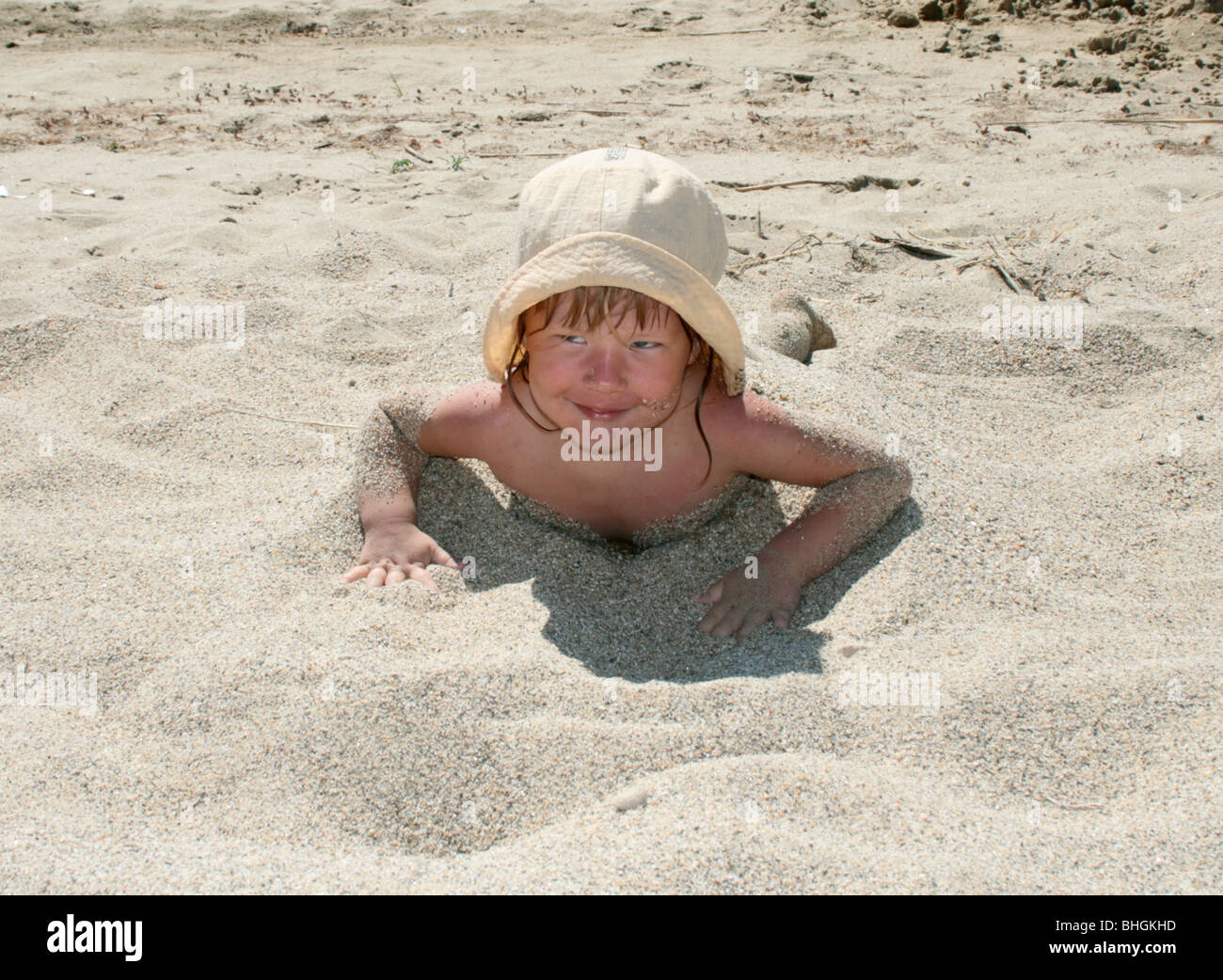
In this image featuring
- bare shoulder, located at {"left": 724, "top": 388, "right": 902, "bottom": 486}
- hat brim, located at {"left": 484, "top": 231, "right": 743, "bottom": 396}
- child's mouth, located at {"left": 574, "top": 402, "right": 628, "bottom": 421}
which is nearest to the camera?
hat brim, located at {"left": 484, "top": 231, "right": 743, "bottom": 396}

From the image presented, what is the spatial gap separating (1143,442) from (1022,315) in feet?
2.99

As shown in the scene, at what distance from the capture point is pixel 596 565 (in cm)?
245

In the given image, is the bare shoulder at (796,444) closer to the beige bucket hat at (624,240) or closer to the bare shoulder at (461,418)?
the beige bucket hat at (624,240)

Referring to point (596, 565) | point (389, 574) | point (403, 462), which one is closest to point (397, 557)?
point (389, 574)

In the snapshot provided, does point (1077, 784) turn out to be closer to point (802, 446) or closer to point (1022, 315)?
point (802, 446)

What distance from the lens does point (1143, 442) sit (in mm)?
2814

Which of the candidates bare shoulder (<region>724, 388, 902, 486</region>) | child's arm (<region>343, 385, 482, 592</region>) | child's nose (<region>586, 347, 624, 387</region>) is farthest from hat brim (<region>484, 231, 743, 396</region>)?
child's arm (<region>343, 385, 482, 592</region>)

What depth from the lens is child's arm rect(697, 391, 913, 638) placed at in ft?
7.75

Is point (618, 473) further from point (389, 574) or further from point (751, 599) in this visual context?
point (389, 574)

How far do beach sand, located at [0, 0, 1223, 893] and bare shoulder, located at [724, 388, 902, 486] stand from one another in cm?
18

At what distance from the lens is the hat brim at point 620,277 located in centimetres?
205

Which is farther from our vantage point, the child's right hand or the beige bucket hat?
the child's right hand

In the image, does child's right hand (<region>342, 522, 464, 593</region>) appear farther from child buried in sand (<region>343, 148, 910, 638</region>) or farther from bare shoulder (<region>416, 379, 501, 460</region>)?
bare shoulder (<region>416, 379, 501, 460</region>)
